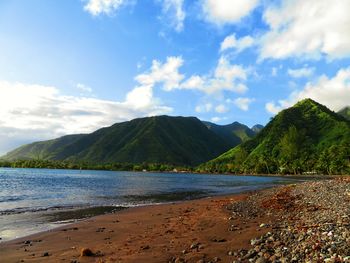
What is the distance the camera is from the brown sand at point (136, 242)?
15.8 m

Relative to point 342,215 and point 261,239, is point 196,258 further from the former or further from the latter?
point 342,215

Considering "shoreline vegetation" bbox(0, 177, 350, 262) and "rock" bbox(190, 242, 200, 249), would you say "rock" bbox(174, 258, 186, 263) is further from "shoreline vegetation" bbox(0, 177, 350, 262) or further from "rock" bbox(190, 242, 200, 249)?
"rock" bbox(190, 242, 200, 249)

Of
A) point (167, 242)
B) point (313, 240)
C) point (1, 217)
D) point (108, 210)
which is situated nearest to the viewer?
point (313, 240)

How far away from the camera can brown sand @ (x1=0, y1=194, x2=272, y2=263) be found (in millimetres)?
15836

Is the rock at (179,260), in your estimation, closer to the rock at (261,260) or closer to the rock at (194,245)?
the rock at (194,245)

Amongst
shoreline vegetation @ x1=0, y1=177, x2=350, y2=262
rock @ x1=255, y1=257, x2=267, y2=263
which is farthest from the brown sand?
rock @ x1=255, y1=257, x2=267, y2=263

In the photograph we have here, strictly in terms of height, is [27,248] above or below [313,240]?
below

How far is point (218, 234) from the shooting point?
1984 cm

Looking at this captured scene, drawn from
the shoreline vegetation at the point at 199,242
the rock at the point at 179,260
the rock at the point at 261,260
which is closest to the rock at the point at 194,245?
the shoreline vegetation at the point at 199,242

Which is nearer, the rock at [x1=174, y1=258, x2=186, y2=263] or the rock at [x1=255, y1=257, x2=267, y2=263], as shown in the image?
the rock at [x1=255, y1=257, x2=267, y2=263]

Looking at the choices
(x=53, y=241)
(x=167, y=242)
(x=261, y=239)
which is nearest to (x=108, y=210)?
(x=53, y=241)

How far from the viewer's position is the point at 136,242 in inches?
768

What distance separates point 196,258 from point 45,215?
78.0 feet

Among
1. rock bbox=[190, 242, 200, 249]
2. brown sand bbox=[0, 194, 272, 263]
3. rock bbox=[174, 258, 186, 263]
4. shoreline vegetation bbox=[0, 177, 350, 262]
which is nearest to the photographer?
shoreline vegetation bbox=[0, 177, 350, 262]
